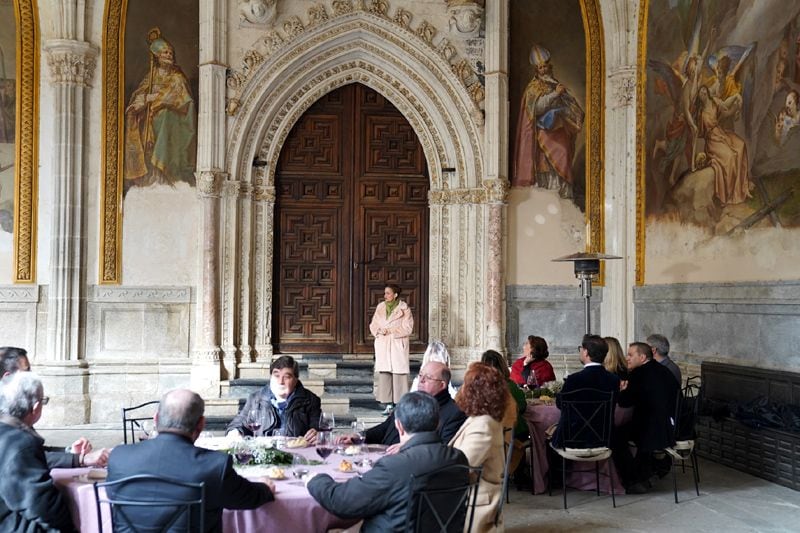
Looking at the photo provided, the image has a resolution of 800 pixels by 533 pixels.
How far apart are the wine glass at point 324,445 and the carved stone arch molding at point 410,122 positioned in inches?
240

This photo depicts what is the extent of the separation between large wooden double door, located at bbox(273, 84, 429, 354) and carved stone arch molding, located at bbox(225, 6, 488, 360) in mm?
236

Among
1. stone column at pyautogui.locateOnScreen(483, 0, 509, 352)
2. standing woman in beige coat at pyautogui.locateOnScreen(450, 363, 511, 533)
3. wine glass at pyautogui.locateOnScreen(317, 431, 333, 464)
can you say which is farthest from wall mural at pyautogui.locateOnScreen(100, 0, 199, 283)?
standing woman in beige coat at pyautogui.locateOnScreen(450, 363, 511, 533)

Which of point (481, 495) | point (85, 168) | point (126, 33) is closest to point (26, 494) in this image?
point (481, 495)

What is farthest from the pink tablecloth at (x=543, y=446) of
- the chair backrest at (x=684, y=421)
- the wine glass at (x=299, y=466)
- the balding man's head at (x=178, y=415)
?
the balding man's head at (x=178, y=415)

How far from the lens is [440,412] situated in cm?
495

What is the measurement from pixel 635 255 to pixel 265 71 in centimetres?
539

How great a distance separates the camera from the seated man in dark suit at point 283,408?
5238 millimetres

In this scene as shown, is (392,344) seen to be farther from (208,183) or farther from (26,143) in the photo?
(26,143)

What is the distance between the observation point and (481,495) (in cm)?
450

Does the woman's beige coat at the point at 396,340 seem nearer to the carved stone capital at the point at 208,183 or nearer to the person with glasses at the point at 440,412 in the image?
the carved stone capital at the point at 208,183

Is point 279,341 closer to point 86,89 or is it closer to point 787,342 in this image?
point 86,89

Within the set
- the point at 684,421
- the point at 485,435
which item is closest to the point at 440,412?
the point at 485,435

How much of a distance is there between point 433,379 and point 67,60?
7512 mm

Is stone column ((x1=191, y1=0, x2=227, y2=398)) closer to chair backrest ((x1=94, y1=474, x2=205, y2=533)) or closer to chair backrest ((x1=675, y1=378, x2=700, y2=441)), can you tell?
chair backrest ((x1=675, y1=378, x2=700, y2=441))
